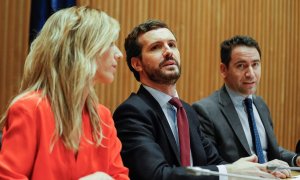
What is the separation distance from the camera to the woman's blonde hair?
1529 millimetres

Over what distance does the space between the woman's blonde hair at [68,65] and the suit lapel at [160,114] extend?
44cm

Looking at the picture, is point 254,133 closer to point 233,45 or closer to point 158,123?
point 233,45

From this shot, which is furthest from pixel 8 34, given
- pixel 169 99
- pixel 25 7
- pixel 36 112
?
pixel 36 112

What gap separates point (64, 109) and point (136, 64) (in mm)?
787

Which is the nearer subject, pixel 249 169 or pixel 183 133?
pixel 249 169

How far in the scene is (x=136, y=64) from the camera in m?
2.26

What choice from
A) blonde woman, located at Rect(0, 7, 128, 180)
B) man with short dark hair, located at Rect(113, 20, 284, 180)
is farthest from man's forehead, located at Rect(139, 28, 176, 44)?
blonde woman, located at Rect(0, 7, 128, 180)

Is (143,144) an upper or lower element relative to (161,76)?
lower

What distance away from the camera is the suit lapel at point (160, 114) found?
200 cm

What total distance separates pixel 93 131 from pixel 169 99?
23.5 inches

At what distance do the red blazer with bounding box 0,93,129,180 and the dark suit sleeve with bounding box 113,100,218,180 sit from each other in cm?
30

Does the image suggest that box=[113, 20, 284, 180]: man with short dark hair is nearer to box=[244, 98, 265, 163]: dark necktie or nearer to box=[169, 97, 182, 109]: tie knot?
box=[169, 97, 182, 109]: tie knot

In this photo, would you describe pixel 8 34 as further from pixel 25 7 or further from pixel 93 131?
pixel 93 131

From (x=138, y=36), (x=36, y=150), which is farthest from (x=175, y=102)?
(x=36, y=150)
